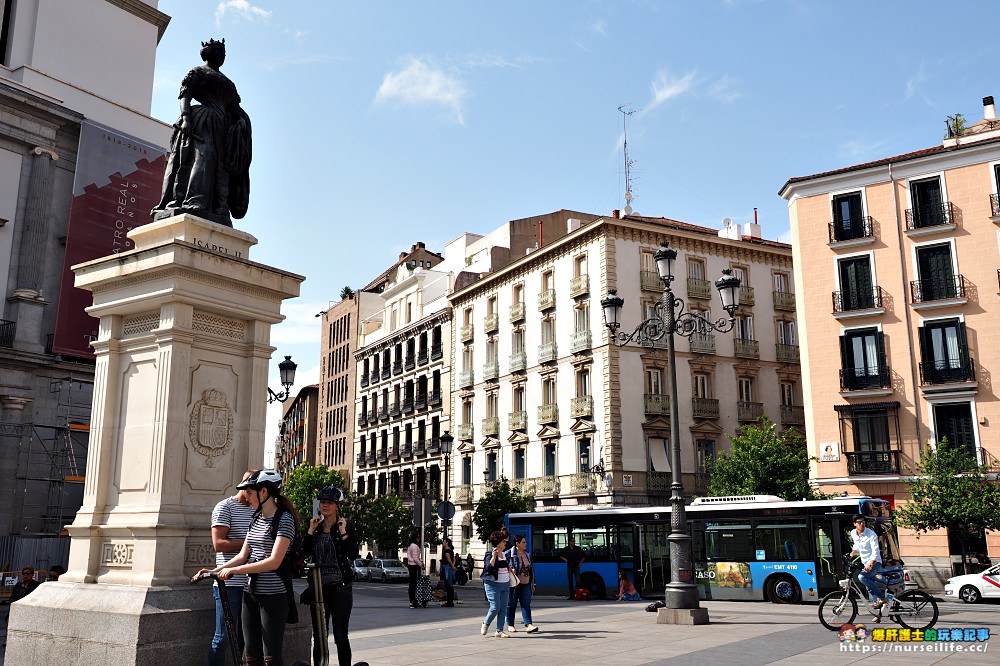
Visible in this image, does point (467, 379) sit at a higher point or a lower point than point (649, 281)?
lower

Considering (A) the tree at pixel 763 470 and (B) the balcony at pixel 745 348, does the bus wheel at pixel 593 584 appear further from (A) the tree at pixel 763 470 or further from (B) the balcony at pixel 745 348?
(B) the balcony at pixel 745 348

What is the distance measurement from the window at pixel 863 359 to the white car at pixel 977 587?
12.1 meters

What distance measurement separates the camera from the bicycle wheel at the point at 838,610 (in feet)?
42.4

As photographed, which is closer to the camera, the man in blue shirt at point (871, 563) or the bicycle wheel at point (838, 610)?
the man in blue shirt at point (871, 563)

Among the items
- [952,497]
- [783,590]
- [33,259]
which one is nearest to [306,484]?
[33,259]

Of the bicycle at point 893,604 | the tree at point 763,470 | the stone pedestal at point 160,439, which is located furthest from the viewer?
the tree at point 763,470

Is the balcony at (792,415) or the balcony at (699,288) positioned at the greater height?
the balcony at (699,288)

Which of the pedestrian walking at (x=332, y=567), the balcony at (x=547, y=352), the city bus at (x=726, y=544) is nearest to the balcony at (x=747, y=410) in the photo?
the balcony at (x=547, y=352)

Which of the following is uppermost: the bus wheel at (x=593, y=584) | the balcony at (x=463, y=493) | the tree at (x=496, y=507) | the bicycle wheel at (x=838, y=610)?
the balcony at (x=463, y=493)

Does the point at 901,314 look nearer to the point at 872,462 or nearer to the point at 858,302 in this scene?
the point at 858,302

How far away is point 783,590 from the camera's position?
23.0 metres

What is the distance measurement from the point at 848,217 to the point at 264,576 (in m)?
33.7

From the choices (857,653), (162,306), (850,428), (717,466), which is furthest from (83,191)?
(850,428)

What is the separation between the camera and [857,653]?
1066 centimetres
